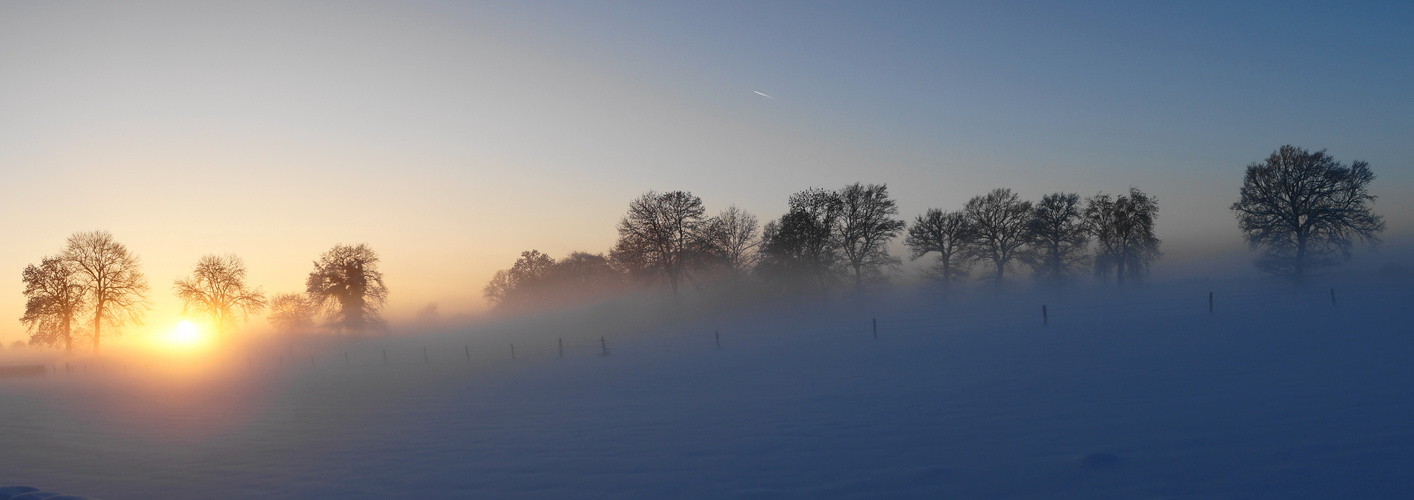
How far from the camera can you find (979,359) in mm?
15180

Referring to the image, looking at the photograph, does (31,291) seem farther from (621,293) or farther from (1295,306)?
(1295,306)

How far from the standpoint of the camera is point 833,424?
342 inches

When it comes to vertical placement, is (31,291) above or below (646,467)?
above

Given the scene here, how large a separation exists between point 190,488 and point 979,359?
1567 centimetres

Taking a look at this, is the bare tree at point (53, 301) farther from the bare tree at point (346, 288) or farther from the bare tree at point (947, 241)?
the bare tree at point (947, 241)

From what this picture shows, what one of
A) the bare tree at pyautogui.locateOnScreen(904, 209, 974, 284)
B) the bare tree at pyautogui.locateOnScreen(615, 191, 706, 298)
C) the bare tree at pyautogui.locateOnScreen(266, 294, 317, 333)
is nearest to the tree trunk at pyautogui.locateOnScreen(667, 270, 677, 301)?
the bare tree at pyautogui.locateOnScreen(615, 191, 706, 298)

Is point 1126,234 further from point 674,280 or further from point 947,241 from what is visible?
point 674,280

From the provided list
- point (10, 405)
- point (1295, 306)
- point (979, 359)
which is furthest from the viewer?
point (1295, 306)

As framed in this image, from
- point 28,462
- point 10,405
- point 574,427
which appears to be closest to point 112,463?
point 28,462

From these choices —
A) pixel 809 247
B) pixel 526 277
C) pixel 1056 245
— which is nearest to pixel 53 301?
pixel 526 277

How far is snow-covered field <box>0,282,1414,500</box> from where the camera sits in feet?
19.7

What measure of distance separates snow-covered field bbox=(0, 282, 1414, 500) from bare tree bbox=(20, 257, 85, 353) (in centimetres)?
1974

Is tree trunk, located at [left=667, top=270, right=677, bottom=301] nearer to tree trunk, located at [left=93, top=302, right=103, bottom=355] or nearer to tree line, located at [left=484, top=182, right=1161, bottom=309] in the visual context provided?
tree line, located at [left=484, top=182, right=1161, bottom=309]

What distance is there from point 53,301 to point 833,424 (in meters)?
48.8
